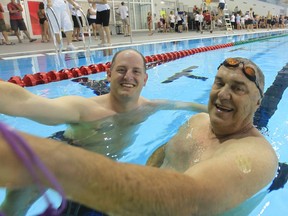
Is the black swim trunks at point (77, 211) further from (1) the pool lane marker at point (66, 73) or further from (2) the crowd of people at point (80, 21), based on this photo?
(2) the crowd of people at point (80, 21)

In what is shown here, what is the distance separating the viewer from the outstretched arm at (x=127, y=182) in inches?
29.4

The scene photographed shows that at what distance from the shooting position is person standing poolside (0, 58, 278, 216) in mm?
784

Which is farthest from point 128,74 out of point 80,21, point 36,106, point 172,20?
point 172,20

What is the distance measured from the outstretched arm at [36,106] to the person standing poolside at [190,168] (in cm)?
84

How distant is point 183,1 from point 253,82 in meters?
33.3

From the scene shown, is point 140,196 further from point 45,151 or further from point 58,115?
point 58,115

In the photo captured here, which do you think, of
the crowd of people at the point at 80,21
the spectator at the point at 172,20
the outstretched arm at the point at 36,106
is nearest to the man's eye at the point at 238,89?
the outstretched arm at the point at 36,106

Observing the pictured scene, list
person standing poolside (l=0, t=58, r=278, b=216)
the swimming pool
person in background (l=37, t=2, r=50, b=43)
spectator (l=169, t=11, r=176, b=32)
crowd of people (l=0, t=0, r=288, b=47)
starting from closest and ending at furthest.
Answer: person standing poolside (l=0, t=58, r=278, b=216)
the swimming pool
crowd of people (l=0, t=0, r=288, b=47)
person in background (l=37, t=2, r=50, b=43)
spectator (l=169, t=11, r=176, b=32)

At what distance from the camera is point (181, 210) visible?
1.05 metres

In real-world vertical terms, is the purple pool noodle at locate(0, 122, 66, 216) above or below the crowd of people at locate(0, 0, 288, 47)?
below

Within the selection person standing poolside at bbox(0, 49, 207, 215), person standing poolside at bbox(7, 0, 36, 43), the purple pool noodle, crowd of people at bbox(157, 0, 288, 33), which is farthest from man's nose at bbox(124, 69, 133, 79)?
crowd of people at bbox(157, 0, 288, 33)

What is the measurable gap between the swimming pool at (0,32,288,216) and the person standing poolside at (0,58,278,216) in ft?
2.34

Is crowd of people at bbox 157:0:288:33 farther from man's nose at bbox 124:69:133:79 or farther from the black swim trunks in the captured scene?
the black swim trunks

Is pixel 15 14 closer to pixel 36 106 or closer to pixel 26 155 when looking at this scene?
pixel 36 106
